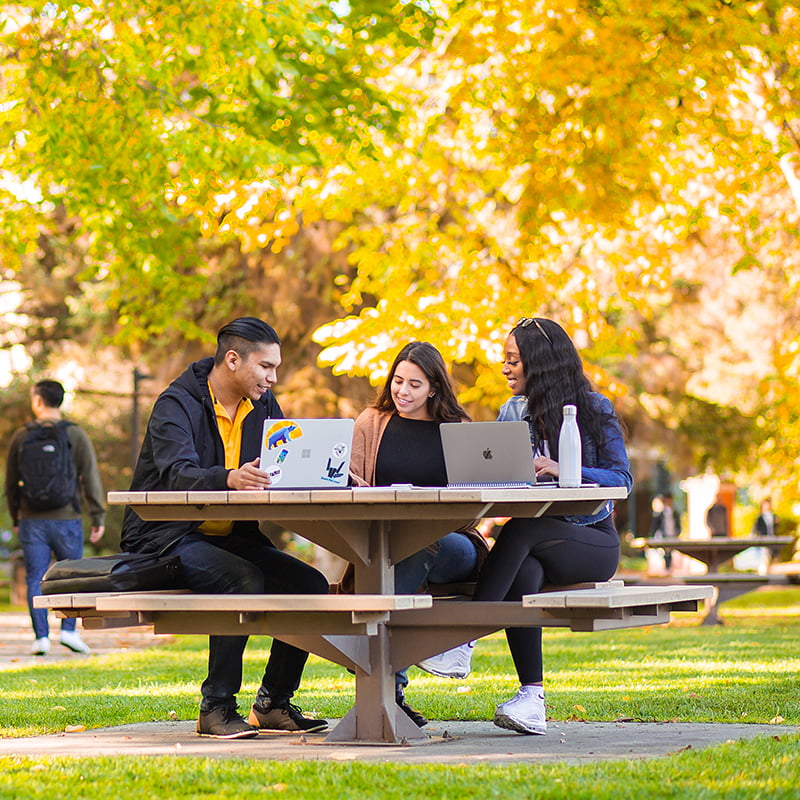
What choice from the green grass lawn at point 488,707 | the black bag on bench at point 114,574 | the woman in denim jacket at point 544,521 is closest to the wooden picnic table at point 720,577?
the green grass lawn at point 488,707

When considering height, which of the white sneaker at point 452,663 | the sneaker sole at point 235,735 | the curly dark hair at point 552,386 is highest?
the curly dark hair at point 552,386

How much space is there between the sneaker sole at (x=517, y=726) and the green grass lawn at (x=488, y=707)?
2.61ft

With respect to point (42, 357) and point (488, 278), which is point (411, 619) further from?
point (42, 357)

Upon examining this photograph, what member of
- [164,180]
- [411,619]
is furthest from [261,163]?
[411,619]

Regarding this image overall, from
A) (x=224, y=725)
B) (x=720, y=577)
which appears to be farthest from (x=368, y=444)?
(x=720, y=577)

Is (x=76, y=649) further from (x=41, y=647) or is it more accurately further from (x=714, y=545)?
(x=714, y=545)

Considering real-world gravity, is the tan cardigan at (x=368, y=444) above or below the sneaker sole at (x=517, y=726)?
above

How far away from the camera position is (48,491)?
1143cm

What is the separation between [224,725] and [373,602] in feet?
3.93

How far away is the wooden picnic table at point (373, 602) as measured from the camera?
18.0 ft

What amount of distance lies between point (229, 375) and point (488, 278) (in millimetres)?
9042

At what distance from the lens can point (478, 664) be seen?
415 inches

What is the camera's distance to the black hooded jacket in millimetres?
6133

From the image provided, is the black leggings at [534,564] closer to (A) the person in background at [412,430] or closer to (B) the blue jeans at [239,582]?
(A) the person in background at [412,430]
